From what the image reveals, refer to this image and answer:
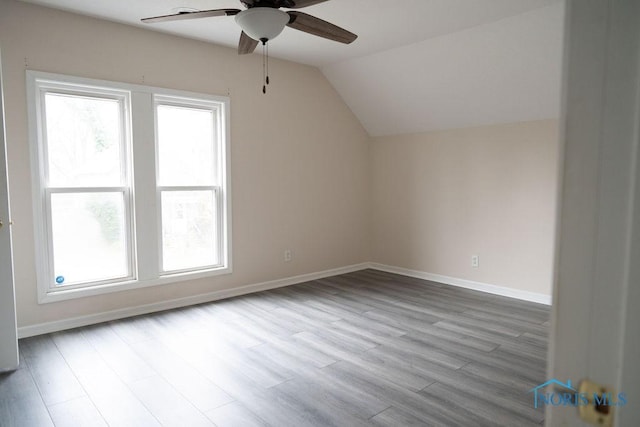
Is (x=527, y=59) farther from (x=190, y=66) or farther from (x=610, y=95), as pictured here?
(x=610, y=95)

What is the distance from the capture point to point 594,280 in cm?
47

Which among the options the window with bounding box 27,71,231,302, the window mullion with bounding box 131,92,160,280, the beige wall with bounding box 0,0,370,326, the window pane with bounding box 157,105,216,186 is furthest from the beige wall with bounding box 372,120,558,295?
the window mullion with bounding box 131,92,160,280

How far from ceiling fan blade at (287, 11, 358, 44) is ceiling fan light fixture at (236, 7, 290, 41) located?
11cm

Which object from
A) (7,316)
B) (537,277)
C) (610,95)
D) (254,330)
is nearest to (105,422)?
(7,316)

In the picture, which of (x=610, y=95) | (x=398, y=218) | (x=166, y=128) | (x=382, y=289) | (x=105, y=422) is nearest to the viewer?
(x=610, y=95)

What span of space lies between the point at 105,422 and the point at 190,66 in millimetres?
3290

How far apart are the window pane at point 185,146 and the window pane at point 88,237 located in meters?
0.58

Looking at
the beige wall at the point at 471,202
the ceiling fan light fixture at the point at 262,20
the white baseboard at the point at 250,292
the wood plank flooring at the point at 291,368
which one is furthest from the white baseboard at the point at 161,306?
the ceiling fan light fixture at the point at 262,20

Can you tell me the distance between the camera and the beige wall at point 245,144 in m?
3.25

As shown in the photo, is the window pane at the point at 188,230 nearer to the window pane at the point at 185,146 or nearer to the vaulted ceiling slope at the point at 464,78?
the window pane at the point at 185,146

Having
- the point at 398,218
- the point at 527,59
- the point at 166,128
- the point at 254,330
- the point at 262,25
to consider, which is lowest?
the point at 254,330

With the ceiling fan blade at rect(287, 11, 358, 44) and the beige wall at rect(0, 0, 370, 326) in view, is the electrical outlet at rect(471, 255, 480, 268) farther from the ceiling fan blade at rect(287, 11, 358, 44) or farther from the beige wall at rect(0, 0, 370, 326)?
the ceiling fan blade at rect(287, 11, 358, 44)

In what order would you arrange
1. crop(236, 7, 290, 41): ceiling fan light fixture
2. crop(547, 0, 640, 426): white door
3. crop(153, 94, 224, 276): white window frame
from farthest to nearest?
crop(153, 94, 224, 276): white window frame, crop(236, 7, 290, 41): ceiling fan light fixture, crop(547, 0, 640, 426): white door

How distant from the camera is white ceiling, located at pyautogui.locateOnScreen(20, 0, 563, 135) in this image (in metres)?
3.26
